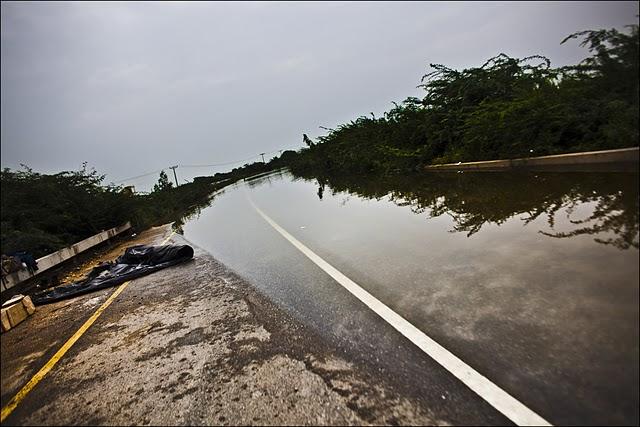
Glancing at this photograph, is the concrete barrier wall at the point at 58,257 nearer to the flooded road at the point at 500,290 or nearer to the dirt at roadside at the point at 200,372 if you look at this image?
the dirt at roadside at the point at 200,372

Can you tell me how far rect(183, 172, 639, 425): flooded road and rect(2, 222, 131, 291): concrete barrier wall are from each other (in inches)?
173

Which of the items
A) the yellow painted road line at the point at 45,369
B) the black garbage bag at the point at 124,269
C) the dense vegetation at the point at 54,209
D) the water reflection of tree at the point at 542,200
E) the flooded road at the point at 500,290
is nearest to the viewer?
the flooded road at the point at 500,290

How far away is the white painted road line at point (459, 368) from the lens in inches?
79.1

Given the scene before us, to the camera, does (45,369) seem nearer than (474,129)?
Yes

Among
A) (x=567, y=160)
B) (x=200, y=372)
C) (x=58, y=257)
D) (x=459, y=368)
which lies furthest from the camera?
(x=58, y=257)

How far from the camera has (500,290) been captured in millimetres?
3521

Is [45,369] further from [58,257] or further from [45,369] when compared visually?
[58,257]

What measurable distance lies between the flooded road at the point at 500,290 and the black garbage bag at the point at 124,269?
157cm

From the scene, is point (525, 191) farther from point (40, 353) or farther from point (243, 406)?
point (40, 353)

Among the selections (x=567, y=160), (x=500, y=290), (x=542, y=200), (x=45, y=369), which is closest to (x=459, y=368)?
(x=500, y=290)

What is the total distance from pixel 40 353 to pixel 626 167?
9.08 m

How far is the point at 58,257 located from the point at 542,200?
36.7 feet

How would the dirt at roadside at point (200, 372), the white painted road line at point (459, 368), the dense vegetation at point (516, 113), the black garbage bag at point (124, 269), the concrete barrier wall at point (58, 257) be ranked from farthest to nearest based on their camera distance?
the concrete barrier wall at point (58, 257) < the black garbage bag at point (124, 269) < the dense vegetation at point (516, 113) < the dirt at roadside at point (200, 372) < the white painted road line at point (459, 368)

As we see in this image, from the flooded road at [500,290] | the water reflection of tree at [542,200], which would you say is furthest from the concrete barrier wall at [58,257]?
the water reflection of tree at [542,200]
